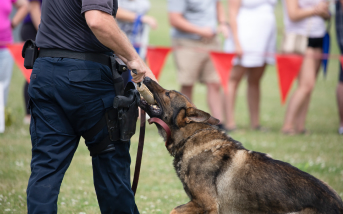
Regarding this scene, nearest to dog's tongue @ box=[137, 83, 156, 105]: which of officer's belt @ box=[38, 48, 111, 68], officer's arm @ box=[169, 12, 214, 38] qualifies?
officer's belt @ box=[38, 48, 111, 68]

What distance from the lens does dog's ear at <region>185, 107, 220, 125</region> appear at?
3.29 metres

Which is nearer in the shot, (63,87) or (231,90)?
(63,87)

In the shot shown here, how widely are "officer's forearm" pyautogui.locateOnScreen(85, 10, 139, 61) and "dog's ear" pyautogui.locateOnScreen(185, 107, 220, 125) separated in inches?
34.2

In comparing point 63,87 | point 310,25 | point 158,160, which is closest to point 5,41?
point 158,160

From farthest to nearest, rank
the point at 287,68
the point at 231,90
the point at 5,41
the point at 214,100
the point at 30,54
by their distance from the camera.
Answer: the point at 231,90, the point at 287,68, the point at 214,100, the point at 5,41, the point at 30,54

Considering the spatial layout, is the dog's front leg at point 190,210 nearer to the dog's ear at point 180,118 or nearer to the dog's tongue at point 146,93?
the dog's ear at point 180,118

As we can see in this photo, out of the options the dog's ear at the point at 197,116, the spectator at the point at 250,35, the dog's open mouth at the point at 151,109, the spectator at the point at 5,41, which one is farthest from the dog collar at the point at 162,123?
the spectator at the point at 5,41

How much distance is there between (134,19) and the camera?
7316 millimetres

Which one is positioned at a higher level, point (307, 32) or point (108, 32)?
point (108, 32)

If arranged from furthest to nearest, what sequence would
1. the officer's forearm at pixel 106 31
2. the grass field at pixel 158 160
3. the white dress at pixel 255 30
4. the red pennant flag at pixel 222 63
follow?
the white dress at pixel 255 30 → the red pennant flag at pixel 222 63 → the grass field at pixel 158 160 → the officer's forearm at pixel 106 31

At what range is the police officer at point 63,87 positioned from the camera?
278 cm

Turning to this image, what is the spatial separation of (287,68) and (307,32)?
0.72 meters

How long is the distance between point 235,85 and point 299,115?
4.45 feet

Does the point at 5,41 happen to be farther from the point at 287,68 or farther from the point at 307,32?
the point at 307,32
